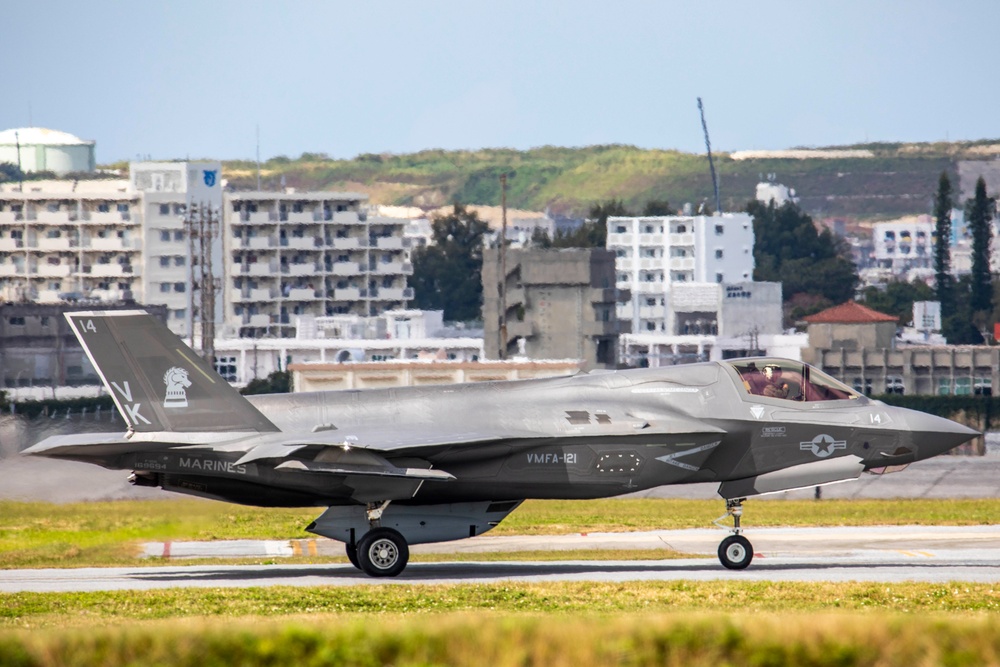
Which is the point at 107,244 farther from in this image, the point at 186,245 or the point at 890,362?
the point at 890,362

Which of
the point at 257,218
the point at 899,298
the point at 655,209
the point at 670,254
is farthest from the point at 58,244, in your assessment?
the point at 899,298

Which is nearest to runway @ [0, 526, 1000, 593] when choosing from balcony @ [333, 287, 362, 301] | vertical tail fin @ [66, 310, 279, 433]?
vertical tail fin @ [66, 310, 279, 433]

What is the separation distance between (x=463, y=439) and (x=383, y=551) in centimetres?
217

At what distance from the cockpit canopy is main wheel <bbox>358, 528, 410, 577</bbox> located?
612 centimetres

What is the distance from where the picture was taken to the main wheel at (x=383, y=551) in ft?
73.1

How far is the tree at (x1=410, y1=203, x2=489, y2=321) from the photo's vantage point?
18588 centimetres

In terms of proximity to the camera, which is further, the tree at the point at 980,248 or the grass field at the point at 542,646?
the tree at the point at 980,248

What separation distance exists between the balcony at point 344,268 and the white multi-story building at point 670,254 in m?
29.3

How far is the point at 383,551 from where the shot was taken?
22.4 metres

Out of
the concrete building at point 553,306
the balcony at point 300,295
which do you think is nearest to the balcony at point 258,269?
the balcony at point 300,295

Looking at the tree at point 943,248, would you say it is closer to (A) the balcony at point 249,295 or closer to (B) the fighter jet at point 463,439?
(A) the balcony at point 249,295

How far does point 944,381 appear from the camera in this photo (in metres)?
110

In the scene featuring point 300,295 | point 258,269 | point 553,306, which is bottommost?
point 553,306

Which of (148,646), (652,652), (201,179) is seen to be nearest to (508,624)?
(652,652)
